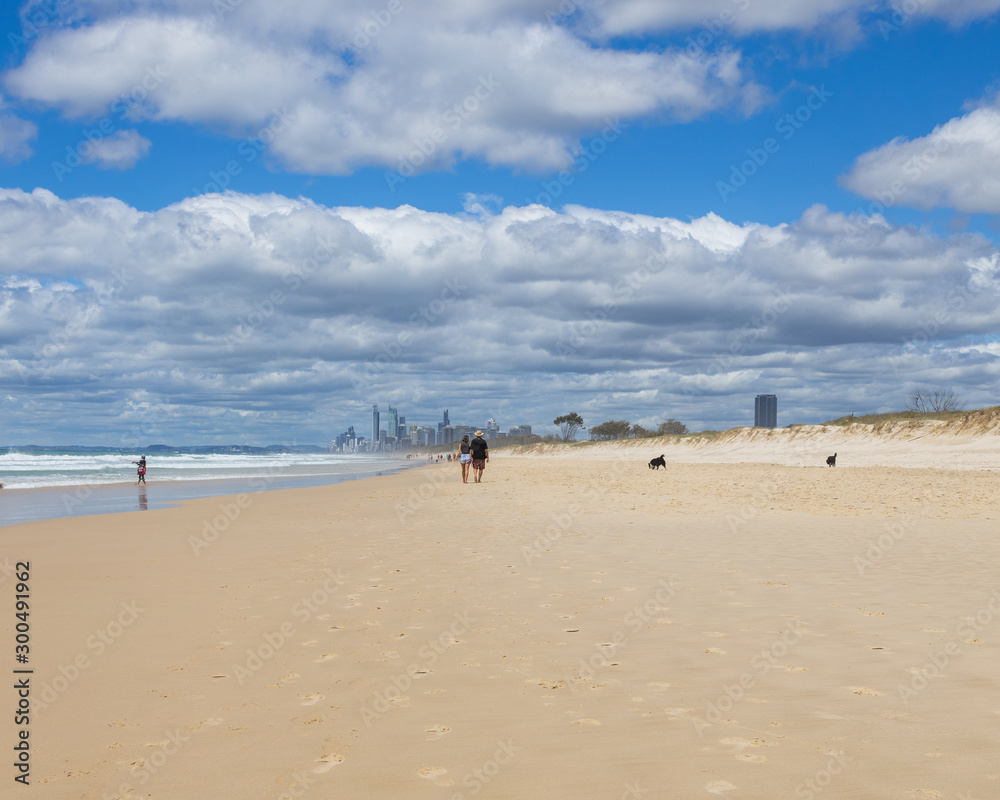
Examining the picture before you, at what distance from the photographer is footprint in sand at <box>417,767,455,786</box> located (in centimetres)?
372

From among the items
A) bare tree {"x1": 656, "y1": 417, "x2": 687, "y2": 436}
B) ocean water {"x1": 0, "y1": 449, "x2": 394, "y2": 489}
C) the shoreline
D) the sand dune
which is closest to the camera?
the shoreline

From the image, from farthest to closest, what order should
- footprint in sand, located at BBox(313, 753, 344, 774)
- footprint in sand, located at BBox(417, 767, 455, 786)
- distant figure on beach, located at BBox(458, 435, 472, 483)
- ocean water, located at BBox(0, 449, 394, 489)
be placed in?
ocean water, located at BBox(0, 449, 394, 489) < distant figure on beach, located at BBox(458, 435, 472, 483) < footprint in sand, located at BBox(313, 753, 344, 774) < footprint in sand, located at BBox(417, 767, 455, 786)

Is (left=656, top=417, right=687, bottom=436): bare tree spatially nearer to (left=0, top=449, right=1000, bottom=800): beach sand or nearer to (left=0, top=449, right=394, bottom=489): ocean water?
(left=0, top=449, right=394, bottom=489): ocean water

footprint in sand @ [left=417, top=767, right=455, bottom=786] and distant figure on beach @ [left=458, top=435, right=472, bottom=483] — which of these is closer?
footprint in sand @ [left=417, top=767, right=455, bottom=786]

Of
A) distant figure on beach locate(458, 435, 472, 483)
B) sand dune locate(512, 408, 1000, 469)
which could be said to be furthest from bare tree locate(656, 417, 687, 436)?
distant figure on beach locate(458, 435, 472, 483)

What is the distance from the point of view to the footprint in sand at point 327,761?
152 inches

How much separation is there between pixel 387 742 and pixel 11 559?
10267mm

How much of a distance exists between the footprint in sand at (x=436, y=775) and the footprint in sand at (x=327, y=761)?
0.50 metres

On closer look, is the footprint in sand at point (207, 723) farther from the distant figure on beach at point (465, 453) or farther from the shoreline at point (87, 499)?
the distant figure on beach at point (465, 453)

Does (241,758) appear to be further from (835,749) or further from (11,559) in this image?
(11,559)

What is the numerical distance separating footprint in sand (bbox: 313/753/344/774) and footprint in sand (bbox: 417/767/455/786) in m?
0.50

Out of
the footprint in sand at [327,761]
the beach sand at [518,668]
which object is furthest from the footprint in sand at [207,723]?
the footprint in sand at [327,761]

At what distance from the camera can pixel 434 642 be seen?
20.5 feet

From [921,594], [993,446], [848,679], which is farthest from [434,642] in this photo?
[993,446]
